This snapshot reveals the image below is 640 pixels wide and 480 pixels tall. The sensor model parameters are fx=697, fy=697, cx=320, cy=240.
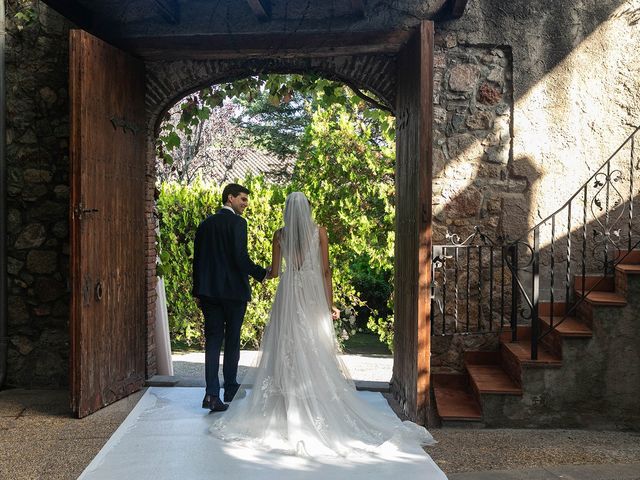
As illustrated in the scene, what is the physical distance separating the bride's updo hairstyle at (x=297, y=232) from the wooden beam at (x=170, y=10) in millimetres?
1864

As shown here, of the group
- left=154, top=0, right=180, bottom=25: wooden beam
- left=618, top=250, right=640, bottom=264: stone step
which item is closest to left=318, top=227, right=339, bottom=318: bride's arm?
left=154, top=0, right=180, bottom=25: wooden beam

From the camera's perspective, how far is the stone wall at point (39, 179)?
625 centimetres

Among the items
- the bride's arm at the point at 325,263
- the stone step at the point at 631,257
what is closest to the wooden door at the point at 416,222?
the bride's arm at the point at 325,263

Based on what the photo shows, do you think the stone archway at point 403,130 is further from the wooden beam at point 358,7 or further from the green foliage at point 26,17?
the green foliage at point 26,17

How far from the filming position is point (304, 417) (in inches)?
184

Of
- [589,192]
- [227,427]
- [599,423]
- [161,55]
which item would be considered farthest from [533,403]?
[161,55]

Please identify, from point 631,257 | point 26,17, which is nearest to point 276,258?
point 631,257

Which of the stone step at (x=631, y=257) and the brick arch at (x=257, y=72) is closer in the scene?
the stone step at (x=631, y=257)

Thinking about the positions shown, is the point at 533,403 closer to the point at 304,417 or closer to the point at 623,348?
the point at 623,348

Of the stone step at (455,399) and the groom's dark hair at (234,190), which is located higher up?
the groom's dark hair at (234,190)

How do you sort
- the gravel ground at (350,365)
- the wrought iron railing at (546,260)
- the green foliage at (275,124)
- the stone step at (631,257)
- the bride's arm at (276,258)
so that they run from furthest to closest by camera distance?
the green foliage at (275,124) < the gravel ground at (350,365) < the wrought iron railing at (546,260) < the stone step at (631,257) < the bride's arm at (276,258)

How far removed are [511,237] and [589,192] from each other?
2.51 feet

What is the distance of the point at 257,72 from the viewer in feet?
21.2

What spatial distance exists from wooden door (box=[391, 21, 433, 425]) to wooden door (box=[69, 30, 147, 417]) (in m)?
2.36
